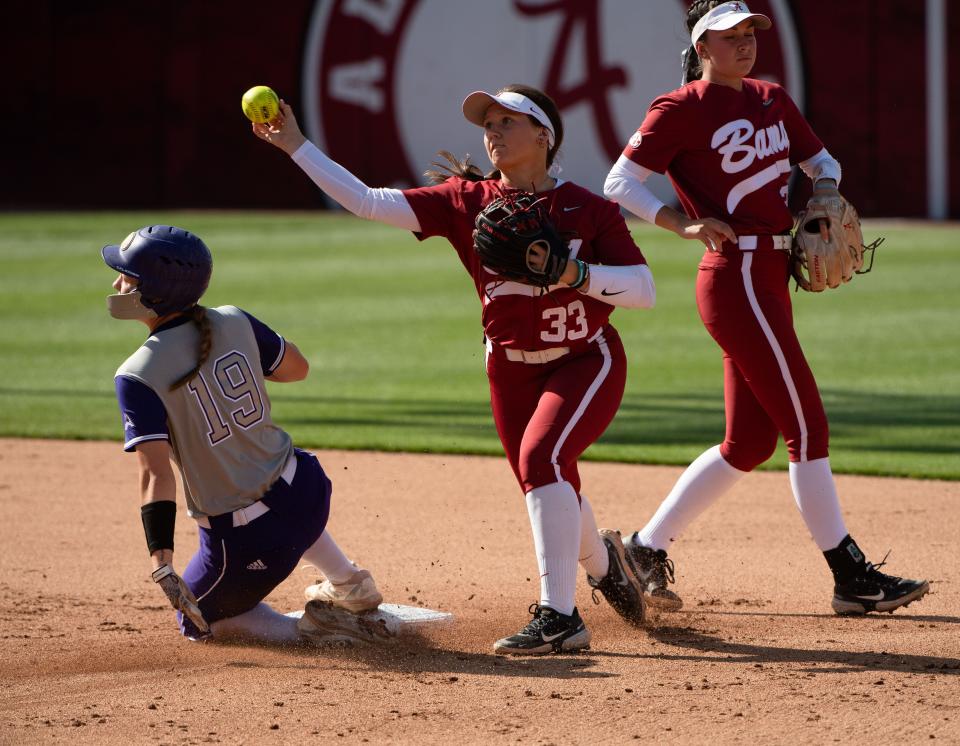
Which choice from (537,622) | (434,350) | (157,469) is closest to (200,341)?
(157,469)

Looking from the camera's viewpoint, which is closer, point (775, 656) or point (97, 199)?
point (775, 656)

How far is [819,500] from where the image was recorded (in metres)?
4.80

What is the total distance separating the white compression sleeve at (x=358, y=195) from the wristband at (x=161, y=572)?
48.9 inches

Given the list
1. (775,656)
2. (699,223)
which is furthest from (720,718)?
(699,223)

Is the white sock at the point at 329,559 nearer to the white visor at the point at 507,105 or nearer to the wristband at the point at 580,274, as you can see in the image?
the wristband at the point at 580,274

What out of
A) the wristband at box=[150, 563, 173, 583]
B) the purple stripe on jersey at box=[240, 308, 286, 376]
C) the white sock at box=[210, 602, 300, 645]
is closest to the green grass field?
the white sock at box=[210, 602, 300, 645]

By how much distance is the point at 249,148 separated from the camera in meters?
26.0

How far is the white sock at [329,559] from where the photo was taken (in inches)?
180

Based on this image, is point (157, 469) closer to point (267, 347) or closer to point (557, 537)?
point (267, 347)

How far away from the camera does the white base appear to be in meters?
4.66

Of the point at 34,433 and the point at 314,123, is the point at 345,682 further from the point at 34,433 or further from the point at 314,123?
the point at 314,123

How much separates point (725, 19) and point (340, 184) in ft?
4.58

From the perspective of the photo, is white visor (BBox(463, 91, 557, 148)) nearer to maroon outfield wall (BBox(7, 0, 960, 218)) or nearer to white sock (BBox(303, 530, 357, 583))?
white sock (BBox(303, 530, 357, 583))

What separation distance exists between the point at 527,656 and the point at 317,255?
48.0 ft
